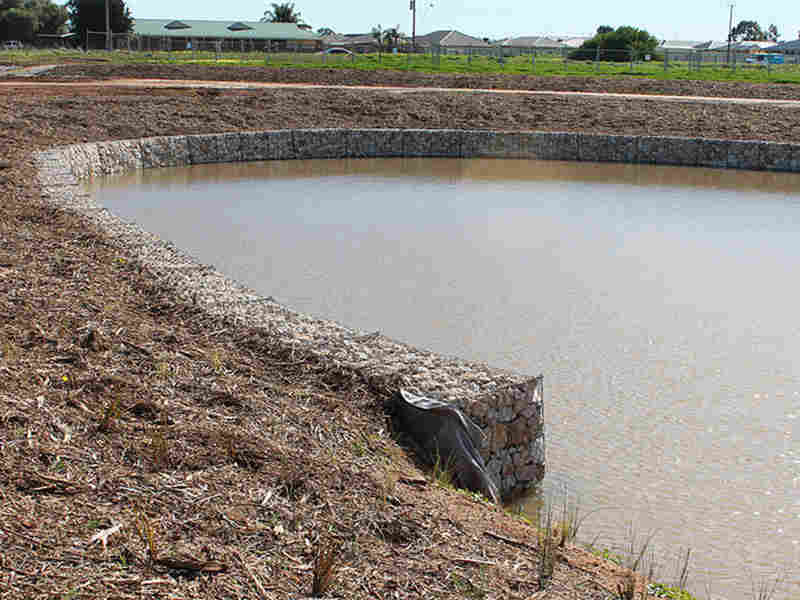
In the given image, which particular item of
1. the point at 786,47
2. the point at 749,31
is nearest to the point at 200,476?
the point at 786,47

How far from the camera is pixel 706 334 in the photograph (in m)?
7.67

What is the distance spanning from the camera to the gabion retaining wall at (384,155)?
4781mm

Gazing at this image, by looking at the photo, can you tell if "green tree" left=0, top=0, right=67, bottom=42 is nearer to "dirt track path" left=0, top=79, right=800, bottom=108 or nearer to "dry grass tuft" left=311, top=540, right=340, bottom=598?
"dirt track path" left=0, top=79, right=800, bottom=108

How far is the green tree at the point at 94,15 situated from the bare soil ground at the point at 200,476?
54559mm

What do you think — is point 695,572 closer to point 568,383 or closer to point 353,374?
point 353,374

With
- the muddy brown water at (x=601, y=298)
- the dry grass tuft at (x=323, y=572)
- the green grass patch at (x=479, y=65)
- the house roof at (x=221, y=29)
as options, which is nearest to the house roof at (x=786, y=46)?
the house roof at (x=221, y=29)

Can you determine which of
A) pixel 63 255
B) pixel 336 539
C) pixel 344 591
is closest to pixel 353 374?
pixel 336 539

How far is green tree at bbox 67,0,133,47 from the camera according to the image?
5616cm

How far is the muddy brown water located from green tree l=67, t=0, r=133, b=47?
4389 centimetres

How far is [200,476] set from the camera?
3.55 m

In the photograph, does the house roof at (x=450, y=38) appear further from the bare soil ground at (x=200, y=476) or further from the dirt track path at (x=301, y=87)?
the bare soil ground at (x=200, y=476)

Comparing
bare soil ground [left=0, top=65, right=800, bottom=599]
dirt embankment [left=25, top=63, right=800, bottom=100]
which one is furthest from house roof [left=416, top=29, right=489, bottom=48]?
bare soil ground [left=0, top=65, right=800, bottom=599]

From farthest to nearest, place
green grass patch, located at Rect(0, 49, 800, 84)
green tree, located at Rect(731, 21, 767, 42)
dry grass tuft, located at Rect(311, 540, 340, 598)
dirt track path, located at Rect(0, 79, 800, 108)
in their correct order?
green tree, located at Rect(731, 21, 767, 42) < green grass patch, located at Rect(0, 49, 800, 84) < dirt track path, located at Rect(0, 79, 800, 108) < dry grass tuft, located at Rect(311, 540, 340, 598)

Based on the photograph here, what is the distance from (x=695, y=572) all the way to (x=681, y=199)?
1202 centimetres
